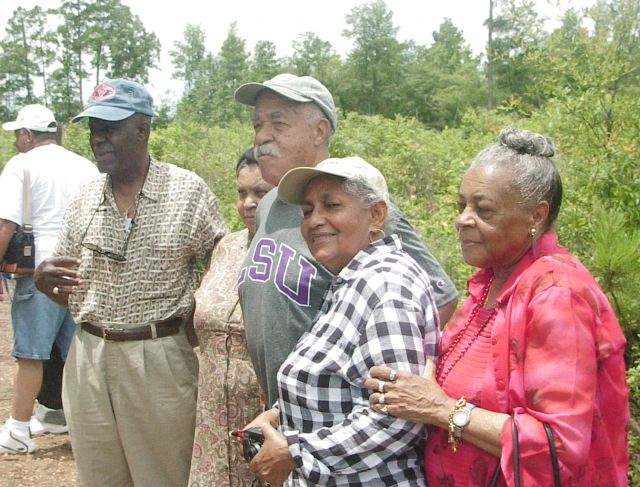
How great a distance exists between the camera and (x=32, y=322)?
13.4 feet

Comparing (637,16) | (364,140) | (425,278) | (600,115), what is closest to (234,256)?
(425,278)

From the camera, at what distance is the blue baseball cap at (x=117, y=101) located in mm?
2701

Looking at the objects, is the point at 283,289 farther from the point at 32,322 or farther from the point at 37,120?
the point at 37,120

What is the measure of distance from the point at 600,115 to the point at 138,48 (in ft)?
192

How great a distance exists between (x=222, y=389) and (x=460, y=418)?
1.23 metres

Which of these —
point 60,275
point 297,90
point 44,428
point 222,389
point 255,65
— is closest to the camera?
point 297,90

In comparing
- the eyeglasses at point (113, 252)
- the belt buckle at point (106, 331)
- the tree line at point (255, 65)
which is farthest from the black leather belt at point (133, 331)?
the tree line at point (255, 65)

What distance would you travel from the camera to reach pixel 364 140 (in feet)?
31.9

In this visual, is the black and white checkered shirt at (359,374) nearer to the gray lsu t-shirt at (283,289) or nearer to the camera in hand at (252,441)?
the camera in hand at (252,441)

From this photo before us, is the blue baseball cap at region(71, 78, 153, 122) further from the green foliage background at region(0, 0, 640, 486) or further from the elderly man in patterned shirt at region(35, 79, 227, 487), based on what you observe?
the green foliage background at region(0, 0, 640, 486)

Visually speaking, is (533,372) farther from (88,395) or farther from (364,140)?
(364,140)

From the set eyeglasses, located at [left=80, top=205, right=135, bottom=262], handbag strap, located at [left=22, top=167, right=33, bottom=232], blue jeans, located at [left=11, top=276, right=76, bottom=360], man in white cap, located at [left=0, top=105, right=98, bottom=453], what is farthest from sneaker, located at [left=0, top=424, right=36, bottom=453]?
eyeglasses, located at [left=80, top=205, right=135, bottom=262]

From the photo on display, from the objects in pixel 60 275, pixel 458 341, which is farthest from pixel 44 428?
pixel 458 341

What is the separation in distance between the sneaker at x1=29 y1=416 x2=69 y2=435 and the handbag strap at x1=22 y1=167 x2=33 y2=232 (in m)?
1.42
